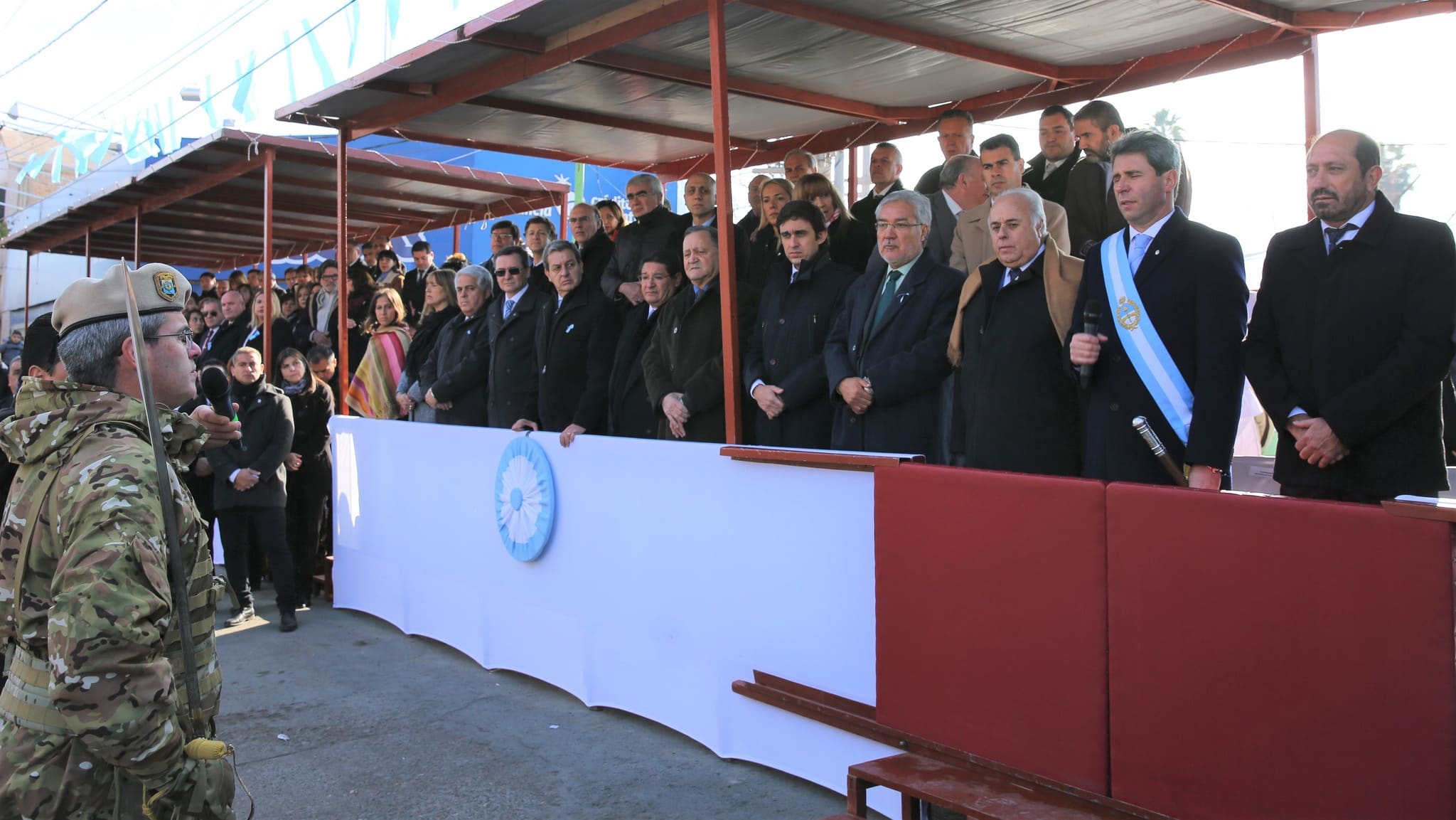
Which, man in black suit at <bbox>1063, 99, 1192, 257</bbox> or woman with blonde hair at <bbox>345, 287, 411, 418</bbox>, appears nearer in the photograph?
man in black suit at <bbox>1063, 99, 1192, 257</bbox>

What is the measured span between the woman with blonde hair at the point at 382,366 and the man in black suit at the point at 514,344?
1.62 m

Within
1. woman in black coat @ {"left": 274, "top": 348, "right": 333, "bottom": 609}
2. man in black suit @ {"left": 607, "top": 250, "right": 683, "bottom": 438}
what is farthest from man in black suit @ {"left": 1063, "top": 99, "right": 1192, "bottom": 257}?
woman in black coat @ {"left": 274, "top": 348, "right": 333, "bottom": 609}

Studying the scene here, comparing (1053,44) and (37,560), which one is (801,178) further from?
(37,560)

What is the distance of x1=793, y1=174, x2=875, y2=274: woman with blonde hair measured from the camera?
5.34 m

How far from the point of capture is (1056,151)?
204 inches

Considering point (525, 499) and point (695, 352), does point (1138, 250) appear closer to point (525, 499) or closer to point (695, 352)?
point (695, 352)

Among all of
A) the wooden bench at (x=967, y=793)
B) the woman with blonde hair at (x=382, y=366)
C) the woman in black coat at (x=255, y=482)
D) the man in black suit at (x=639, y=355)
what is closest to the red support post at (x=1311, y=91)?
the man in black suit at (x=639, y=355)

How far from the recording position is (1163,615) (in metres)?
2.65

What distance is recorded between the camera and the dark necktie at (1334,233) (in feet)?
10.00

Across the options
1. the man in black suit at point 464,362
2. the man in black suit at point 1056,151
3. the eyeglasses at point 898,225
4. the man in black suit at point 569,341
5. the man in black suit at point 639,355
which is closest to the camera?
the eyeglasses at point 898,225

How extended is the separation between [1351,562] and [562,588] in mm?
3739

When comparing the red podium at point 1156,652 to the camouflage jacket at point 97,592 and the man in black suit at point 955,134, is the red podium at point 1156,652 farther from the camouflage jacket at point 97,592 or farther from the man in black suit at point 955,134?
the man in black suit at point 955,134

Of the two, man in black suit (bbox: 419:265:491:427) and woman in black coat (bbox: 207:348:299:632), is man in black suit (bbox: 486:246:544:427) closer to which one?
man in black suit (bbox: 419:265:491:427)

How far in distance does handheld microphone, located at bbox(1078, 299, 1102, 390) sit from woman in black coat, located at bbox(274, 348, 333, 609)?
5.91 meters
